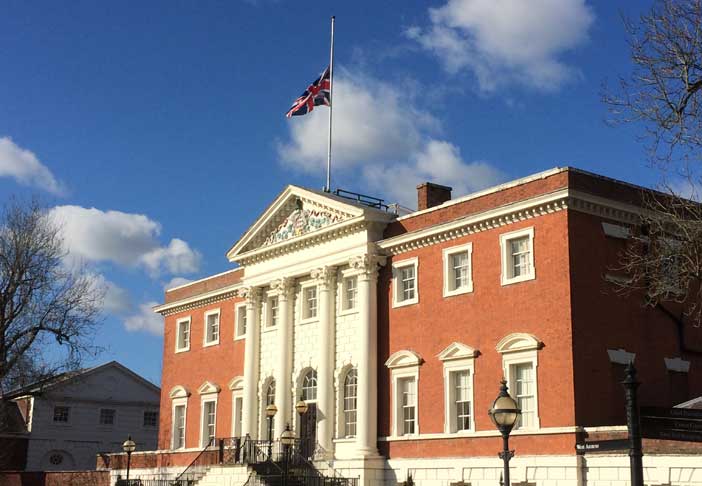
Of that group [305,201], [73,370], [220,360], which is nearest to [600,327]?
[305,201]

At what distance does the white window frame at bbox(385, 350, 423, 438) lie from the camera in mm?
34500

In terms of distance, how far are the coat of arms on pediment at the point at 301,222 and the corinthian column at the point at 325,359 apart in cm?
190

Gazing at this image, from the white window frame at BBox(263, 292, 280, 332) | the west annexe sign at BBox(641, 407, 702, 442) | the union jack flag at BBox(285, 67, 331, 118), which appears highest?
the union jack flag at BBox(285, 67, 331, 118)

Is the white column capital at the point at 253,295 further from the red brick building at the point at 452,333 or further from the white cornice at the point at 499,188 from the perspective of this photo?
the white cornice at the point at 499,188

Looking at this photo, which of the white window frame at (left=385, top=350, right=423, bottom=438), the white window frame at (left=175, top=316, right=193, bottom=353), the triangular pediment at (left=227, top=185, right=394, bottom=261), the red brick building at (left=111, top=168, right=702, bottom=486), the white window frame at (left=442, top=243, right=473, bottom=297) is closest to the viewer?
the red brick building at (left=111, top=168, right=702, bottom=486)

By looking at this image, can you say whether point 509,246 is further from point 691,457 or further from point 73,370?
point 73,370

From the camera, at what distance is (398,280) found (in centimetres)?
3616

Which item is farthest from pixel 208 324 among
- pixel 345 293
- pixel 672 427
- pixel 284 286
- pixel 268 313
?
pixel 672 427

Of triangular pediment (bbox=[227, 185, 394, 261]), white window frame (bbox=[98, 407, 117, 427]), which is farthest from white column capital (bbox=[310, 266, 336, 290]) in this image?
white window frame (bbox=[98, 407, 117, 427])

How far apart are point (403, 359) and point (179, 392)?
1716cm

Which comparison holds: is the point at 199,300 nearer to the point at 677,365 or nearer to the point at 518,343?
the point at 518,343

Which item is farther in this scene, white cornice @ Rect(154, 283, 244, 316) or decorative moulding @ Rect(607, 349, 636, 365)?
white cornice @ Rect(154, 283, 244, 316)

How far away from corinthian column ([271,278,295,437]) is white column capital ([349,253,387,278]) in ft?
16.1

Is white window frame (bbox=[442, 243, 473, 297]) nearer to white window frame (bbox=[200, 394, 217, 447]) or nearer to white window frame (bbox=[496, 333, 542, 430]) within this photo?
white window frame (bbox=[496, 333, 542, 430])
